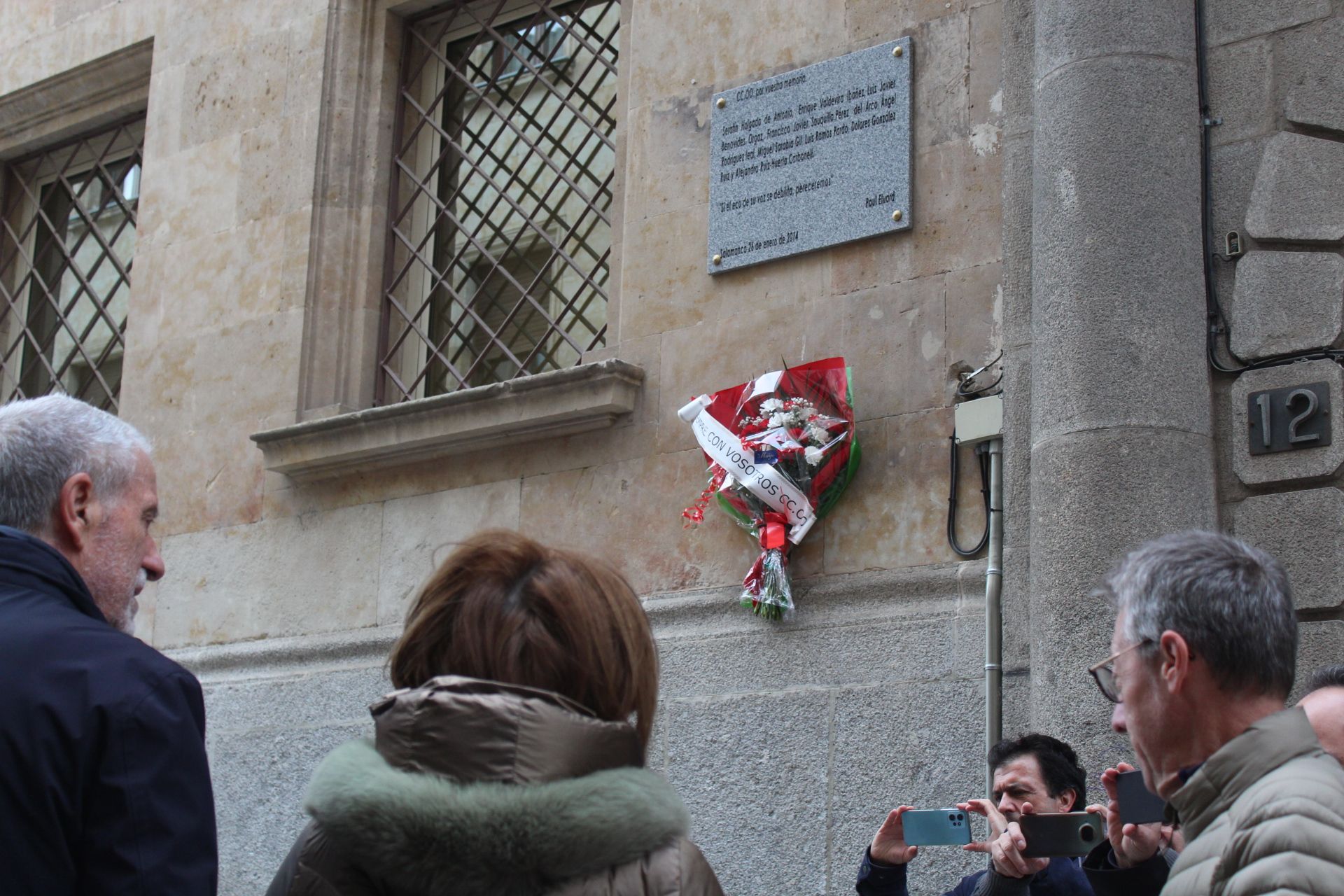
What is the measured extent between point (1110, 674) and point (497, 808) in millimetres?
1015

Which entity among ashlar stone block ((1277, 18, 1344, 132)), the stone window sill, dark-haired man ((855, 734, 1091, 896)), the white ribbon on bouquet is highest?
ashlar stone block ((1277, 18, 1344, 132))

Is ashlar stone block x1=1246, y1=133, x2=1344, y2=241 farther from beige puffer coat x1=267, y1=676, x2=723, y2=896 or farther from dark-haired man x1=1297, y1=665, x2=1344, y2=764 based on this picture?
beige puffer coat x1=267, y1=676, x2=723, y2=896

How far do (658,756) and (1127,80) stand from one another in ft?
9.28

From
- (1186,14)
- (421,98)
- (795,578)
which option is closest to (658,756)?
(795,578)

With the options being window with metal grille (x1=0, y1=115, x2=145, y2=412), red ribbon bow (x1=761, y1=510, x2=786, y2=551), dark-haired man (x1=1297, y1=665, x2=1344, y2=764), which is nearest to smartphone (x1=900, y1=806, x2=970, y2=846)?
dark-haired man (x1=1297, y1=665, x2=1344, y2=764)

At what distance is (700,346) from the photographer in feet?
21.4

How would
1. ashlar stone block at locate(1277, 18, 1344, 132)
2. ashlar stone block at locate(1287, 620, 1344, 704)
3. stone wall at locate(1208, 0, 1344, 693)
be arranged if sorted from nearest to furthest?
ashlar stone block at locate(1287, 620, 1344, 704) < stone wall at locate(1208, 0, 1344, 693) < ashlar stone block at locate(1277, 18, 1344, 132)

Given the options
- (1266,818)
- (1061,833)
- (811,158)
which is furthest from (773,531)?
(1266,818)

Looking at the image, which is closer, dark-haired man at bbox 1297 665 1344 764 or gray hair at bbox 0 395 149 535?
gray hair at bbox 0 395 149 535

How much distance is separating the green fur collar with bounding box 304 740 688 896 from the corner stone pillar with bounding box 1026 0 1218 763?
299cm

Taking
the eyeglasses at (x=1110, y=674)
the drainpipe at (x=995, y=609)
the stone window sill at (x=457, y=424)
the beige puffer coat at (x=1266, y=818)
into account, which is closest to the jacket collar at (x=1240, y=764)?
the beige puffer coat at (x=1266, y=818)

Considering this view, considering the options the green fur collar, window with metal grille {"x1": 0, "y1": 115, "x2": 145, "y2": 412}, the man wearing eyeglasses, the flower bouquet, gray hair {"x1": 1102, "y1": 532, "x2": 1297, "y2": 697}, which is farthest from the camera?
window with metal grille {"x1": 0, "y1": 115, "x2": 145, "y2": 412}

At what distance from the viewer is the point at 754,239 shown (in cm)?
648

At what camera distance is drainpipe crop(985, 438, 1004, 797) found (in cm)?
535
